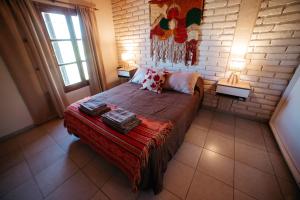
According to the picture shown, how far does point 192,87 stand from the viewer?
6.88 ft

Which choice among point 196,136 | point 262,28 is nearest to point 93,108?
point 196,136

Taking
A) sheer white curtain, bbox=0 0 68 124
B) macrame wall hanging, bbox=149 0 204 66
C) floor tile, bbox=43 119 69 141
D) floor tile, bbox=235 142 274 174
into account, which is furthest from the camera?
macrame wall hanging, bbox=149 0 204 66

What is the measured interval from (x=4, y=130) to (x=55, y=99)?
0.80 meters

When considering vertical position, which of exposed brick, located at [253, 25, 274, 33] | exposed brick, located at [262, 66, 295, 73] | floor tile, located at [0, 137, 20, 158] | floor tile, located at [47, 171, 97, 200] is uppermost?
exposed brick, located at [253, 25, 274, 33]

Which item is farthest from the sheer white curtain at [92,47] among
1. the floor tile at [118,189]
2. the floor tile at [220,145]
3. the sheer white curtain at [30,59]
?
the floor tile at [220,145]

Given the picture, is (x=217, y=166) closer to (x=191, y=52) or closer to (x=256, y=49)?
(x=256, y=49)

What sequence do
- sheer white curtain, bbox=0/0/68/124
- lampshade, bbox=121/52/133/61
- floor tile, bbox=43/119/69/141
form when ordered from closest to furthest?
sheer white curtain, bbox=0/0/68/124 < floor tile, bbox=43/119/69/141 < lampshade, bbox=121/52/133/61

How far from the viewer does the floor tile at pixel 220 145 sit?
1.67 metres

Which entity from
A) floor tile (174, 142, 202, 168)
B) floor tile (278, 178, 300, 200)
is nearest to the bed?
floor tile (174, 142, 202, 168)

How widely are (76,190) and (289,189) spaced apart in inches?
82.7

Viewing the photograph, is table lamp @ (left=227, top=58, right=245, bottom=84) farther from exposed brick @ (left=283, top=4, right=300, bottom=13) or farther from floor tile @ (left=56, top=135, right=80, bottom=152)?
floor tile @ (left=56, top=135, right=80, bottom=152)

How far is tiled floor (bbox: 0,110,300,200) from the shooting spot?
1.25 metres

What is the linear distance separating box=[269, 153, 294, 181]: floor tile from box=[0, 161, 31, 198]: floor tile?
2776 millimetres

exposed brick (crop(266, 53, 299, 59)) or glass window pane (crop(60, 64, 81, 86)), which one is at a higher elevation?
exposed brick (crop(266, 53, 299, 59))
